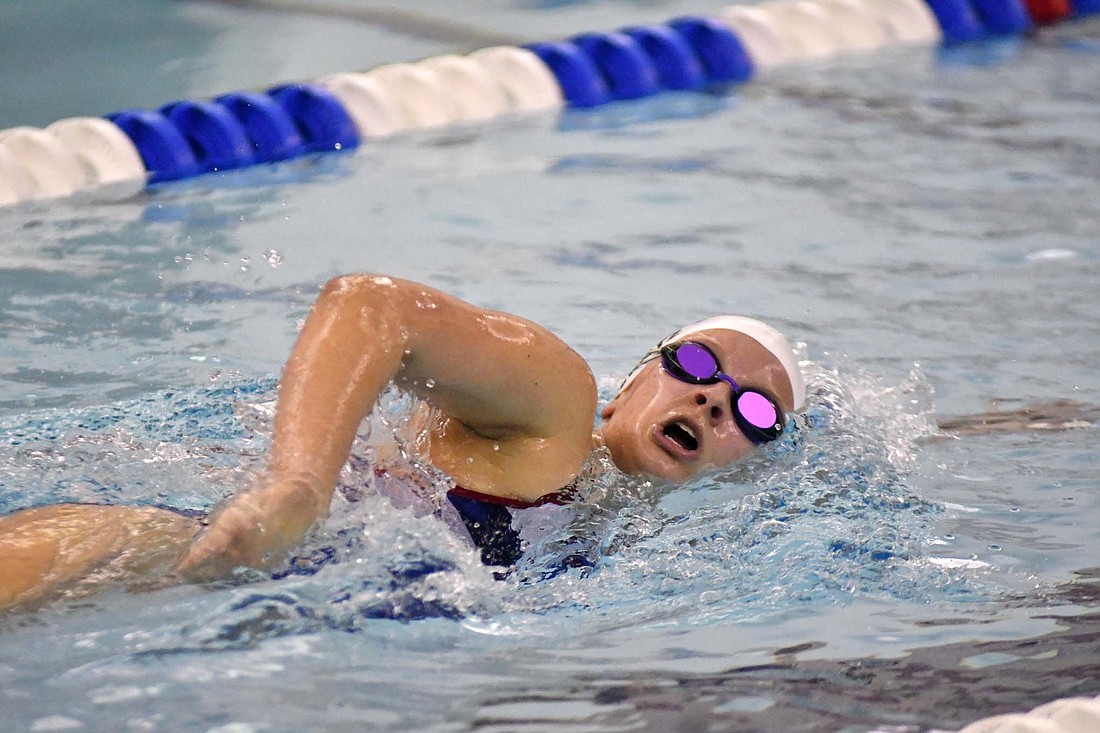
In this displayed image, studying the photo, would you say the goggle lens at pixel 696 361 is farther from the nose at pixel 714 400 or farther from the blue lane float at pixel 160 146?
the blue lane float at pixel 160 146

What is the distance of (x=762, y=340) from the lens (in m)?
2.89

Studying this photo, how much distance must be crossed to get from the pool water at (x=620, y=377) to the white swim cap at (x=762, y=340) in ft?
0.33

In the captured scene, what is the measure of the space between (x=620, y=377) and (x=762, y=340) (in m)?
0.71

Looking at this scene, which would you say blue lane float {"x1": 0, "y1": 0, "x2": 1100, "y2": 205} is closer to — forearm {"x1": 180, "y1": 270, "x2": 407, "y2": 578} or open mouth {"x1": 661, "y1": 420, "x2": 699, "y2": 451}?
open mouth {"x1": 661, "y1": 420, "x2": 699, "y2": 451}

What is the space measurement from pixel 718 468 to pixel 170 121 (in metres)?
3.10

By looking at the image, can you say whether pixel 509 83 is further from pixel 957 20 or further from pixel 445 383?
pixel 445 383

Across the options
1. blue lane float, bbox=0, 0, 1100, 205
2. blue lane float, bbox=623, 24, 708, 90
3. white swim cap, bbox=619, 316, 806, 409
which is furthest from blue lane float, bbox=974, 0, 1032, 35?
white swim cap, bbox=619, 316, 806, 409

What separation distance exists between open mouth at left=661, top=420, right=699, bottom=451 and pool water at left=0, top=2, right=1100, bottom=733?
12 cm

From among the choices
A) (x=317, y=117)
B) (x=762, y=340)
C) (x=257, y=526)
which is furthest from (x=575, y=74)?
(x=257, y=526)

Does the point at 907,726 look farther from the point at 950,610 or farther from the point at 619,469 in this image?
the point at 619,469

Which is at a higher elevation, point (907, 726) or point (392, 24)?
point (392, 24)

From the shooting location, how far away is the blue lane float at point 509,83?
5.01 m

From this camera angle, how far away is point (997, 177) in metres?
5.16

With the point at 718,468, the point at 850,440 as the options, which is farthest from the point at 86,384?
the point at 850,440
